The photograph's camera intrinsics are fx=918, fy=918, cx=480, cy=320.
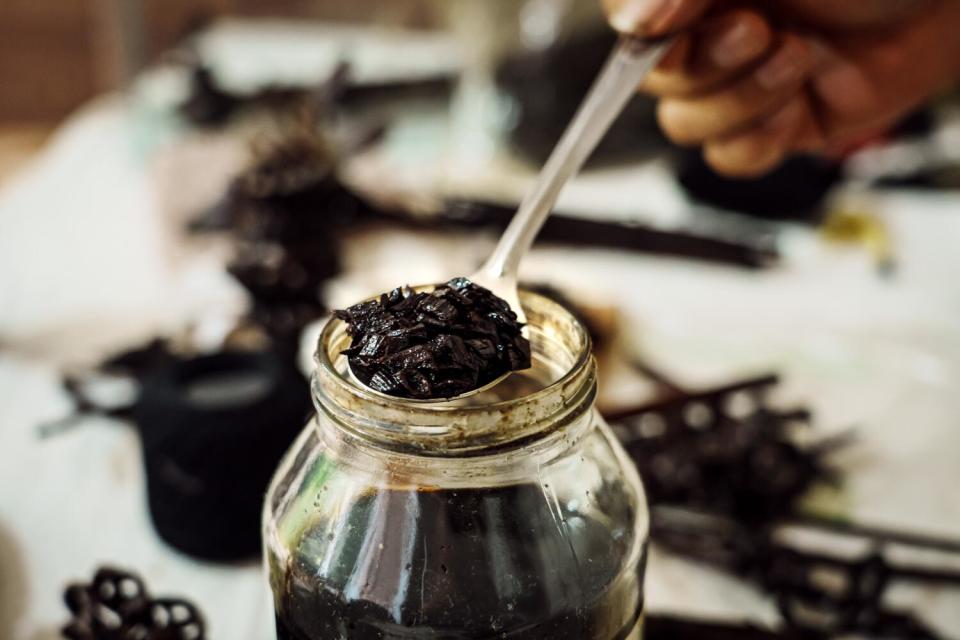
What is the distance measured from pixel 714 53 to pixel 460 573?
490 millimetres

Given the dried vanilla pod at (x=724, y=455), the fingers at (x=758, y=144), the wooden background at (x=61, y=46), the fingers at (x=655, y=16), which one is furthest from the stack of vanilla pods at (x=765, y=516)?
the wooden background at (x=61, y=46)

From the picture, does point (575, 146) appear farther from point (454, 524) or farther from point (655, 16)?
point (454, 524)

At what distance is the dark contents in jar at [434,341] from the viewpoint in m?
0.40

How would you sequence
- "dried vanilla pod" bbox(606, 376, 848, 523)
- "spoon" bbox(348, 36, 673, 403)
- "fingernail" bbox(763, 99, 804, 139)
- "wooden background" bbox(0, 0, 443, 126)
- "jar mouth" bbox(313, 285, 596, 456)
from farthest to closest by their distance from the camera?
"wooden background" bbox(0, 0, 443, 126) → "fingernail" bbox(763, 99, 804, 139) → "dried vanilla pod" bbox(606, 376, 848, 523) → "spoon" bbox(348, 36, 673, 403) → "jar mouth" bbox(313, 285, 596, 456)

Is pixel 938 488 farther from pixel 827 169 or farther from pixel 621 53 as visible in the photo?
pixel 827 169

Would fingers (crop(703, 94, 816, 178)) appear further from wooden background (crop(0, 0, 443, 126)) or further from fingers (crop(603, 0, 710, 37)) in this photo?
wooden background (crop(0, 0, 443, 126))

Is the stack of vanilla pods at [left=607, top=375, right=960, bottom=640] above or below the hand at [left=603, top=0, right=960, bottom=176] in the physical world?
below

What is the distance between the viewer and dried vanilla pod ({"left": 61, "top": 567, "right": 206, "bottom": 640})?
1.87ft

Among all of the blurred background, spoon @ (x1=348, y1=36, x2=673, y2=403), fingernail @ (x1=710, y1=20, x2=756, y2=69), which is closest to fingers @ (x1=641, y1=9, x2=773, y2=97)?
fingernail @ (x1=710, y1=20, x2=756, y2=69)

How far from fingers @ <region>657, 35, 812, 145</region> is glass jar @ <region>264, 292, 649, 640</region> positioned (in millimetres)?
421

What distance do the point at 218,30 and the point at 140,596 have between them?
163cm

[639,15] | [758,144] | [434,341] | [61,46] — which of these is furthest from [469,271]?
[61,46]

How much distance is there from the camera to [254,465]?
686mm

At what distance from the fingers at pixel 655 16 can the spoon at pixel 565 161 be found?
1cm
